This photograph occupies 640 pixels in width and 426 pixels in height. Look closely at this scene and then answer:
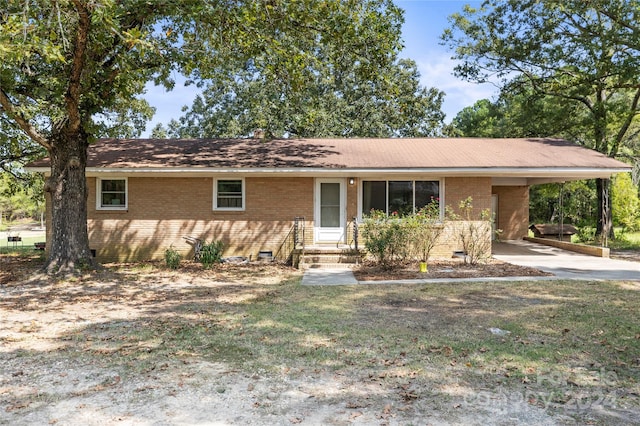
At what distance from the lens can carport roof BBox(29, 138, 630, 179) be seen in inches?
521

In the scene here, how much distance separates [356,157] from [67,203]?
8770 millimetres

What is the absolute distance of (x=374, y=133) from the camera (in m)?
29.9

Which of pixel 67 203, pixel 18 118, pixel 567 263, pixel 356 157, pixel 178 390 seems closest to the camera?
pixel 178 390

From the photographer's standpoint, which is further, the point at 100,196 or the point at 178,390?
the point at 100,196

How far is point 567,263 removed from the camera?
12641 mm

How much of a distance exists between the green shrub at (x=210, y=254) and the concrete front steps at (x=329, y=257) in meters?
2.51

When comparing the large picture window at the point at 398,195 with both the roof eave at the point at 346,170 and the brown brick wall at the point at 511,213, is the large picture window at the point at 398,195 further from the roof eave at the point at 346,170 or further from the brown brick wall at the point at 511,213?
the brown brick wall at the point at 511,213

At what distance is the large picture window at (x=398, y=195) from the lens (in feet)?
46.5

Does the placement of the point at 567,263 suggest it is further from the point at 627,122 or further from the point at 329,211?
the point at 627,122

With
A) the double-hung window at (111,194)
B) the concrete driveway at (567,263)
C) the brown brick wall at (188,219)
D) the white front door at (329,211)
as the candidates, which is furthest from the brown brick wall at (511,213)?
the double-hung window at (111,194)

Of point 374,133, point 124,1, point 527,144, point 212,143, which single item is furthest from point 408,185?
point 374,133

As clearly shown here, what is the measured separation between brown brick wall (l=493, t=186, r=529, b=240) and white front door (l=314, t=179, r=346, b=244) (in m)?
9.36

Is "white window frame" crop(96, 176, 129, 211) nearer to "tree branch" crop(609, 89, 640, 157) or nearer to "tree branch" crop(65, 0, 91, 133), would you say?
"tree branch" crop(65, 0, 91, 133)

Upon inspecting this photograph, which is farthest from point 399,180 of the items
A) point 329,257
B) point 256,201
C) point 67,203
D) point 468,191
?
point 67,203
